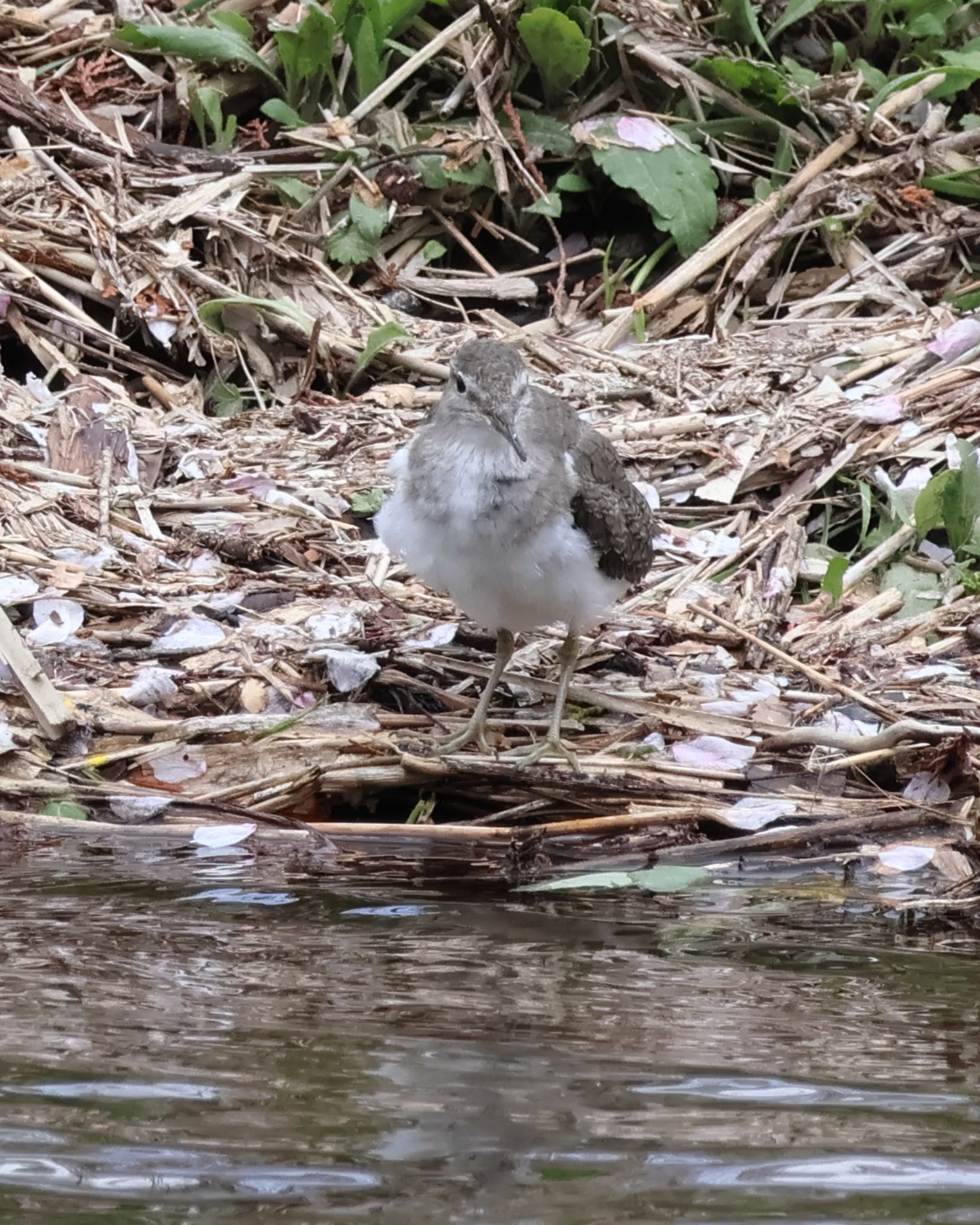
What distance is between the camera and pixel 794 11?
8883 mm

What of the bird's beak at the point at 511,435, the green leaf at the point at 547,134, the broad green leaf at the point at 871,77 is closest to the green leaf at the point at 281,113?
the green leaf at the point at 547,134

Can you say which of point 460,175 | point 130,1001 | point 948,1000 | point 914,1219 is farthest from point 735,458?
point 914,1219

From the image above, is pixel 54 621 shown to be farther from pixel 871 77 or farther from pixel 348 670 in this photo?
pixel 871 77

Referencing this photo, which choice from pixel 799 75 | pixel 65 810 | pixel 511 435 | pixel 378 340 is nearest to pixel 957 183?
pixel 799 75

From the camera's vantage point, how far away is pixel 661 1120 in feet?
8.45

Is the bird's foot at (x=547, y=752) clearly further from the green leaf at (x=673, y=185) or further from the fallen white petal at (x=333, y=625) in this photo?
the green leaf at (x=673, y=185)

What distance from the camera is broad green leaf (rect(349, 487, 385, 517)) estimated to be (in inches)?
264

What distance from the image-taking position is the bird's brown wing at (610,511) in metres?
5.12

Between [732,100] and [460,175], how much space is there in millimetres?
1615

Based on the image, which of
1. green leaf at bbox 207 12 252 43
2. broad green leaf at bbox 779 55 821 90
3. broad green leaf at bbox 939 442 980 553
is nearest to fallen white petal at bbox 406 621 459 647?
broad green leaf at bbox 939 442 980 553

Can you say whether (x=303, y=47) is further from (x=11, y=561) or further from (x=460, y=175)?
(x=11, y=561)

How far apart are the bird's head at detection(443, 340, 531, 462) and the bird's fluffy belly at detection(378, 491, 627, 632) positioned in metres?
0.25

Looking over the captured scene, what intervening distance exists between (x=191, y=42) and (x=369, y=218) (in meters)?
1.31

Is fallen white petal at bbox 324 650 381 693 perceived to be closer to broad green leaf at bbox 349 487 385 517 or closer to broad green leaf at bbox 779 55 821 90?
broad green leaf at bbox 349 487 385 517
